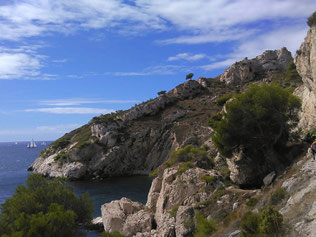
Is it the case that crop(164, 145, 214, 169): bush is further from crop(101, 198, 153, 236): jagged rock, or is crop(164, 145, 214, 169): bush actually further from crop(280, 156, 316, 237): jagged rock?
crop(280, 156, 316, 237): jagged rock

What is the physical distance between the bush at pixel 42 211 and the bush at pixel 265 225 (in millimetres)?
11412

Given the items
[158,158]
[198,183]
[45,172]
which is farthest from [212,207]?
[45,172]

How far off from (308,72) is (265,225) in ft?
52.8

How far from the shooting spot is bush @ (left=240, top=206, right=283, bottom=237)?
1039cm

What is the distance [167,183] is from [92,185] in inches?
1370

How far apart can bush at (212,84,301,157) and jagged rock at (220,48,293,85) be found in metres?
65.5

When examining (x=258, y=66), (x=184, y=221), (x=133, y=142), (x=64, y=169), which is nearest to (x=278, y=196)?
(x=184, y=221)

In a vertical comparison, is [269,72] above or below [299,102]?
above

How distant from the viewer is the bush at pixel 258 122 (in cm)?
2322

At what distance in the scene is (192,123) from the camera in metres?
70.8

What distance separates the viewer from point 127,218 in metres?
27.0

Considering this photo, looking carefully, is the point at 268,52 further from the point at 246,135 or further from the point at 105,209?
the point at 105,209

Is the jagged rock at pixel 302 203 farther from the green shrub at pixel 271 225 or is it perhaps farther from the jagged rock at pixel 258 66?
the jagged rock at pixel 258 66

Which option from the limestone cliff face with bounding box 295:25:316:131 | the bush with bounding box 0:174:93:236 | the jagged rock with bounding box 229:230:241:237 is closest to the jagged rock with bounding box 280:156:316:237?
the jagged rock with bounding box 229:230:241:237
